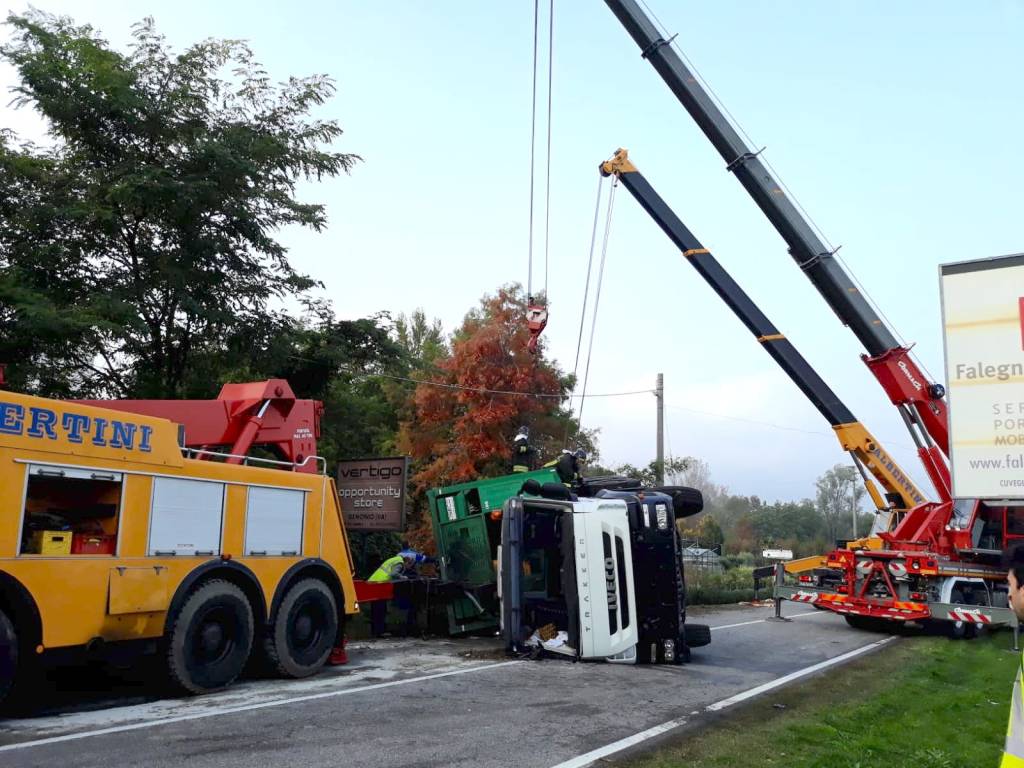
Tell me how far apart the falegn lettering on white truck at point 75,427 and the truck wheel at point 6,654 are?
1.40 m

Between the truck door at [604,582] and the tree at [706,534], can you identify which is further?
the tree at [706,534]

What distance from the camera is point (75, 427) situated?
24.1 feet

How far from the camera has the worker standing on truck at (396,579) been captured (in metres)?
13.0

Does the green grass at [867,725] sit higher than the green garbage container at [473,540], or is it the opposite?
the green garbage container at [473,540]

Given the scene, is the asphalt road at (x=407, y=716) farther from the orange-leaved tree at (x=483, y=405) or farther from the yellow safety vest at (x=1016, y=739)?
the orange-leaved tree at (x=483, y=405)

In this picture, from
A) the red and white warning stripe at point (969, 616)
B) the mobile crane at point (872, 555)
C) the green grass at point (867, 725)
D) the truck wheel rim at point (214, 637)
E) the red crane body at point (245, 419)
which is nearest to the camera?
the green grass at point (867, 725)

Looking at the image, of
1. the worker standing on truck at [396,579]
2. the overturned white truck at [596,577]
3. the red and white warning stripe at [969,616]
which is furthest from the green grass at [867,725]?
the worker standing on truck at [396,579]

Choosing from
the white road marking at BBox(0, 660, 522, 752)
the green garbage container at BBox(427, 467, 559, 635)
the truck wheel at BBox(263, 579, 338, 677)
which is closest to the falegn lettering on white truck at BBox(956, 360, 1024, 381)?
the white road marking at BBox(0, 660, 522, 752)

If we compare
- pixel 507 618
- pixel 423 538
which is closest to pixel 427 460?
pixel 423 538

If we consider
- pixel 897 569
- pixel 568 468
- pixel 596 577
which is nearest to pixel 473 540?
pixel 568 468

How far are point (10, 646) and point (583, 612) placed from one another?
600 cm

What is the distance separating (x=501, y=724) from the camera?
23.8 feet

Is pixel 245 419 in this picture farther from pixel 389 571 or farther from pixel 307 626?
pixel 389 571

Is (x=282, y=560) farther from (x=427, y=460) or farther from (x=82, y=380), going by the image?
(x=427, y=460)
